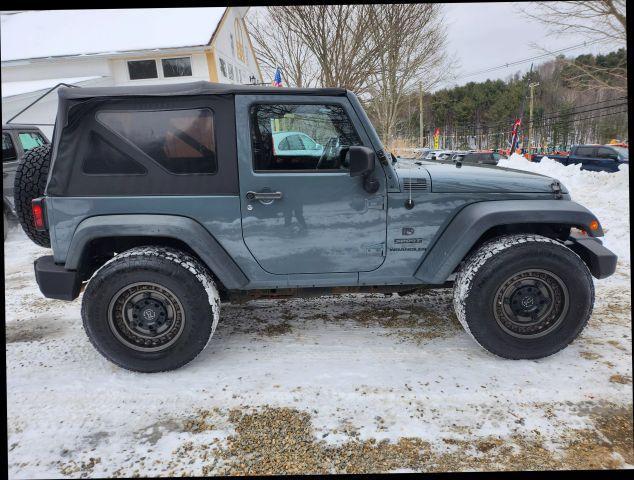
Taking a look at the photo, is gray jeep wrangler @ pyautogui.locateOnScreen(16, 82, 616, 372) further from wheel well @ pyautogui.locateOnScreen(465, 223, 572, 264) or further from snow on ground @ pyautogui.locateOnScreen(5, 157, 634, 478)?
snow on ground @ pyautogui.locateOnScreen(5, 157, 634, 478)

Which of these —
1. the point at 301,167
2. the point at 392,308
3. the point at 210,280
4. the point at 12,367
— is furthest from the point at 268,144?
the point at 12,367

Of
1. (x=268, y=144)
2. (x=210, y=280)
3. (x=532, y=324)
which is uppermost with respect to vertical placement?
(x=268, y=144)

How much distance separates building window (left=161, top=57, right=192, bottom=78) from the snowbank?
48.4 feet

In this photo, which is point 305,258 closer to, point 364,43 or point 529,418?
point 529,418

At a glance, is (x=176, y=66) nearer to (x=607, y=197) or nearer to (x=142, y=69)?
(x=142, y=69)

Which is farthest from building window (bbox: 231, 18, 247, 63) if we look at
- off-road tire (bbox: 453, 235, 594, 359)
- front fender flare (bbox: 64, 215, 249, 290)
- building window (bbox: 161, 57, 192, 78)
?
off-road tire (bbox: 453, 235, 594, 359)

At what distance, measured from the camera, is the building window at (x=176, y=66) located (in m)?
16.9

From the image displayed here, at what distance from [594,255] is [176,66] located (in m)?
17.8

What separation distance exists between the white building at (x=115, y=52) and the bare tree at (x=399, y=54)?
6.86 metres

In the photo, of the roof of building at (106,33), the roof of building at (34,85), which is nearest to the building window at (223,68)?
the roof of building at (106,33)

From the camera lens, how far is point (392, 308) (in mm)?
3992

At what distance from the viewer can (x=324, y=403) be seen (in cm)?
256

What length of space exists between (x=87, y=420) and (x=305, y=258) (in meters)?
1.74

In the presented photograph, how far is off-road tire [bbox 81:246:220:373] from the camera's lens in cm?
282
